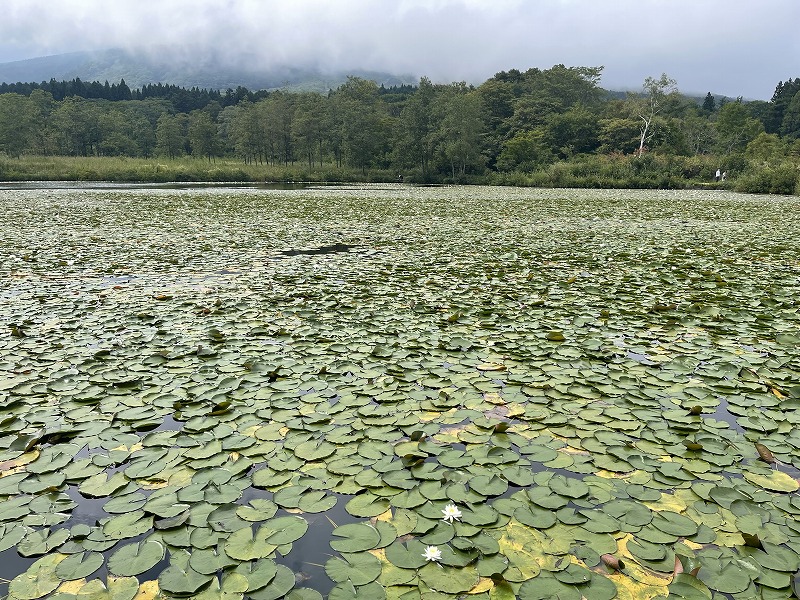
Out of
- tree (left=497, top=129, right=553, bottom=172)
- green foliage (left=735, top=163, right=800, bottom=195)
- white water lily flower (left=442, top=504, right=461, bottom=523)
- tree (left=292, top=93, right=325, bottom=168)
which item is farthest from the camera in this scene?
tree (left=292, top=93, right=325, bottom=168)

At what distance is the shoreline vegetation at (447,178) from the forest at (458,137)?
0.16 meters

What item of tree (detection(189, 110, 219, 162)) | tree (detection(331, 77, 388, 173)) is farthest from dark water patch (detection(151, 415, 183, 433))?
tree (detection(189, 110, 219, 162))

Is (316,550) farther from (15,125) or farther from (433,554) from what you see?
(15,125)

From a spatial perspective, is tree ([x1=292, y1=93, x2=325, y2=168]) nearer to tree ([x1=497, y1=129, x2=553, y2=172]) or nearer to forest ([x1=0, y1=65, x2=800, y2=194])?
forest ([x1=0, y1=65, x2=800, y2=194])

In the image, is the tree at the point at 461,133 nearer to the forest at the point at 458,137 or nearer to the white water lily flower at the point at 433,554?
the forest at the point at 458,137

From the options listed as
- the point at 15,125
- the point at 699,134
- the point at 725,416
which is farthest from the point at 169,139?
the point at 725,416

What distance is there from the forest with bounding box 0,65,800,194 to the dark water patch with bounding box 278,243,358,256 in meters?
32.8

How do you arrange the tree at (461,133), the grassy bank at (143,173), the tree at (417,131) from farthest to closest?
1. the tree at (417,131)
2. the tree at (461,133)
3. the grassy bank at (143,173)

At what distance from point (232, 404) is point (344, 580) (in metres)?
1.74

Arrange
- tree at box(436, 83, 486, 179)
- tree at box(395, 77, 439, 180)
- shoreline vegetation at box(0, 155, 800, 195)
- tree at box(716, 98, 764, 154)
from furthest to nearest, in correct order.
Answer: tree at box(716, 98, 764, 154), tree at box(395, 77, 439, 180), tree at box(436, 83, 486, 179), shoreline vegetation at box(0, 155, 800, 195)

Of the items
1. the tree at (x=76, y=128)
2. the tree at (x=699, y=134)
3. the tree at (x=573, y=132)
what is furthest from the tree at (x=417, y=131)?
the tree at (x=76, y=128)

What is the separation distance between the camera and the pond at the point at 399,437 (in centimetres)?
191

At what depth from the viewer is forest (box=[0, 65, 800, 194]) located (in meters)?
42.8

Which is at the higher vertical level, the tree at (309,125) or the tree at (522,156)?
the tree at (309,125)
